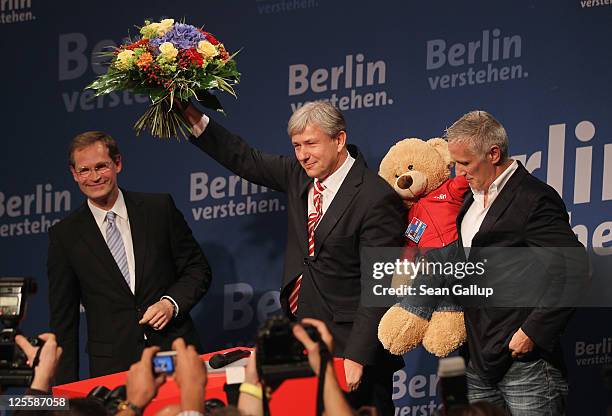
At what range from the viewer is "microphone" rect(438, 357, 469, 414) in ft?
10.2

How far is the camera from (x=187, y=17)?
19.9 ft

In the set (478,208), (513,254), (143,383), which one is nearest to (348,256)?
(478,208)

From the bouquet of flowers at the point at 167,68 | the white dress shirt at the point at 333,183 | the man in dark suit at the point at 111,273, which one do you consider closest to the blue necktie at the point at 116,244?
the man in dark suit at the point at 111,273

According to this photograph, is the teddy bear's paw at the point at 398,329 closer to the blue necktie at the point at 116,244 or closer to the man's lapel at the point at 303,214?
the man's lapel at the point at 303,214

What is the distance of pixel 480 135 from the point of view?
4184mm

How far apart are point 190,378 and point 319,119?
6.16 ft

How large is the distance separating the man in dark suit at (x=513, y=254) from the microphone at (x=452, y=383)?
1.02 m

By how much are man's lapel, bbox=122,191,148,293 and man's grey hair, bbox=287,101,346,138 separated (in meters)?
0.93

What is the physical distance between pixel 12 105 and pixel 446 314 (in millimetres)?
3133

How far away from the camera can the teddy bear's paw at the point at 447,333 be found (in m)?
4.48

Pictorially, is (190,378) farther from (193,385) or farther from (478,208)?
(478,208)

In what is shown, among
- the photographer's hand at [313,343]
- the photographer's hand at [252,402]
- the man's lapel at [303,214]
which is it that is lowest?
the photographer's hand at [252,402]

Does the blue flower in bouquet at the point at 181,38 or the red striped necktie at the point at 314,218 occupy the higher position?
the blue flower in bouquet at the point at 181,38

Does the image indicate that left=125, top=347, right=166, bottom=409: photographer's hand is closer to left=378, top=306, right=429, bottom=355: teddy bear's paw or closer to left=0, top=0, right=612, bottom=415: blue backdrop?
left=378, top=306, right=429, bottom=355: teddy bear's paw
